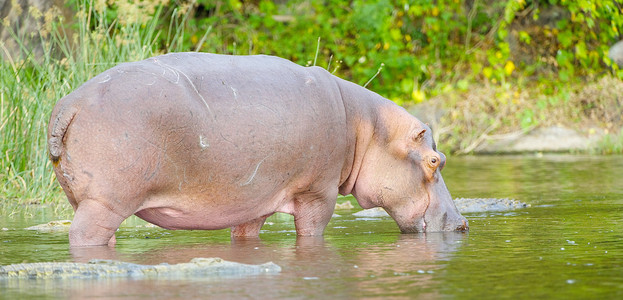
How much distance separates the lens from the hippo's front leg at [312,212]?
5.41 m

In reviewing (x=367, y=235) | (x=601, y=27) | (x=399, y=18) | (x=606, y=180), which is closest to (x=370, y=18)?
(x=399, y=18)

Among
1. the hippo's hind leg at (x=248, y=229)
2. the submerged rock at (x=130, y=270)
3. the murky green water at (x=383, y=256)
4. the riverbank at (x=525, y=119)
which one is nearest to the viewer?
the murky green water at (x=383, y=256)

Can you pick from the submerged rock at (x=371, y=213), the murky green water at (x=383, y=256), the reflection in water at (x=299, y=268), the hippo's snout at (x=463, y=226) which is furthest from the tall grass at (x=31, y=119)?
the hippo's snout at (x=463, y=226)

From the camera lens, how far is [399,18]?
17.9 meters

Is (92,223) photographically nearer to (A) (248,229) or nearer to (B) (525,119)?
(A) (248,229)

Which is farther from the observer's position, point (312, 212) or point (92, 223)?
point (312, 212)

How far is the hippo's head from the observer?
5.70 m

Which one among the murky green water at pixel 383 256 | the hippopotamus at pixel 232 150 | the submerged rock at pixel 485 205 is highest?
the hippopotamus at pixel 232 150

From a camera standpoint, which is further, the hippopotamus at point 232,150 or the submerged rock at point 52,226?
the submerged rock at point 52,226

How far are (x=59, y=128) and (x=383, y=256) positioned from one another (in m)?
1.52

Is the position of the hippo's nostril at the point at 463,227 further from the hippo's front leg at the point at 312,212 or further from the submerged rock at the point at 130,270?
the submerged rock at the point at 130,270

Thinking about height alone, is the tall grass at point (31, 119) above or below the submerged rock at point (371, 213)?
above

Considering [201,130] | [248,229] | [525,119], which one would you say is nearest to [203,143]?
[201,130]

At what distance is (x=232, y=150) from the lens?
4824 mm
